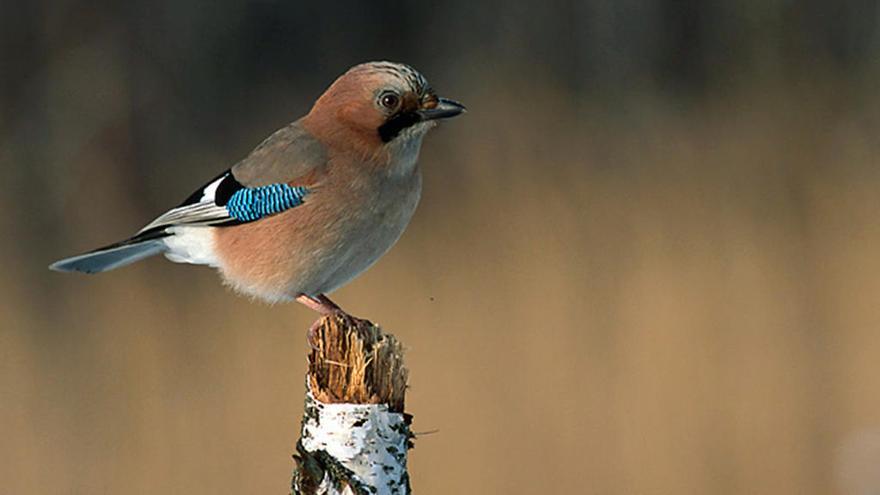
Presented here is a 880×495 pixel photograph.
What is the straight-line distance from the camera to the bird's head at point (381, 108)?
4434 mm

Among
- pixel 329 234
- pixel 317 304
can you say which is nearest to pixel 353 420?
pixel 329 234

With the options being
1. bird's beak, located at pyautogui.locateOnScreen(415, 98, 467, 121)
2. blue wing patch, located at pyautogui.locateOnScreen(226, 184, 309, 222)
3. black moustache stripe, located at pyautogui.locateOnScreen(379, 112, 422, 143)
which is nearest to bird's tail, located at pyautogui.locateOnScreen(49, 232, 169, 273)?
blue wing patch, located at pyautogui.locateOnScreen(226, 184, 309, 222)

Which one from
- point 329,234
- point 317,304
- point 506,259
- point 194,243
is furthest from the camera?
point 506,259

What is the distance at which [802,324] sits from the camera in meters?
7.12

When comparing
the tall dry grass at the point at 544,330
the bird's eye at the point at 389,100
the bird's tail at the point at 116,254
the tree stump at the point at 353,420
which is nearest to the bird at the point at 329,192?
the bird's eye at the point at 389,100

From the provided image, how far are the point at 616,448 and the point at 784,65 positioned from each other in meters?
2.37

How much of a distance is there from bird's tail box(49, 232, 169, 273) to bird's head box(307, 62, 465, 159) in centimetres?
65

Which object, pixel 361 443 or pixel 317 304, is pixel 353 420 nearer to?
pixel 361 443

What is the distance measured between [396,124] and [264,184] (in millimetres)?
442

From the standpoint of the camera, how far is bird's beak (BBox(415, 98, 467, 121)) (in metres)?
4.36

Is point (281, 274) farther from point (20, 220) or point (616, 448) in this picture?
point (20, 220)

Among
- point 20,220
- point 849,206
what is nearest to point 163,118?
point 20,220

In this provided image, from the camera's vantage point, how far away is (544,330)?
699cm

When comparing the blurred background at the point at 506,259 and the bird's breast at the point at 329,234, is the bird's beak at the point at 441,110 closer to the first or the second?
the bird's breast at the point at 329,234
